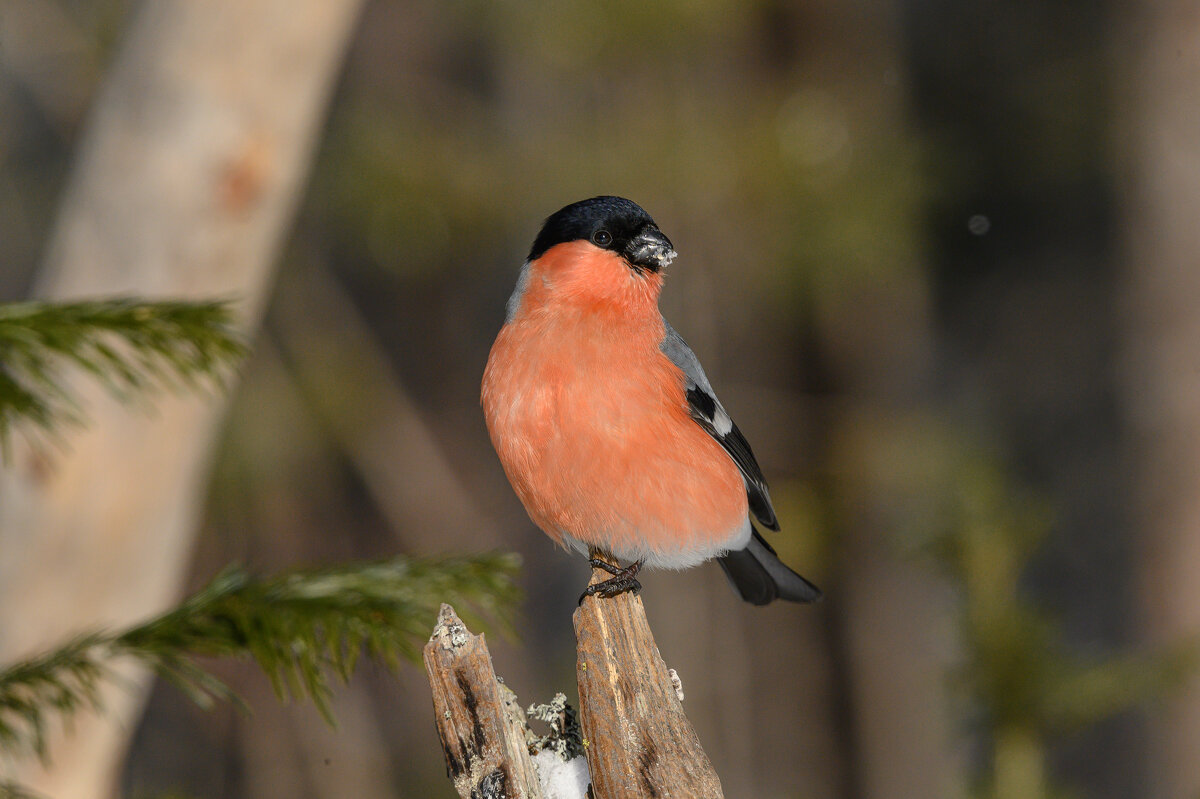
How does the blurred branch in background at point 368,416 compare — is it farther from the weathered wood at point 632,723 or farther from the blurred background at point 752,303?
the weathered wood at point 632,723

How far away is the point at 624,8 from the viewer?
20.3 ft

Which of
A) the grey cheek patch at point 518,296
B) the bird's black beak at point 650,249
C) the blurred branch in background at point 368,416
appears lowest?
the blurred branch in background at point 368,416

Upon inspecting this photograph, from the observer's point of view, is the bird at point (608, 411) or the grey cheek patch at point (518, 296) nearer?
the bird at point (608, 411)

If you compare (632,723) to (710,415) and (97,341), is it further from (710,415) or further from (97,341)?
(710,415)

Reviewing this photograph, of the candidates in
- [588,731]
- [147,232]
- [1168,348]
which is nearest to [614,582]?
[588,731]

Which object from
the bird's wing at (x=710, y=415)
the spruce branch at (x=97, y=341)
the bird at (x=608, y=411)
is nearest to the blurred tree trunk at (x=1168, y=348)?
the bird's wing at (x=710, y=415)

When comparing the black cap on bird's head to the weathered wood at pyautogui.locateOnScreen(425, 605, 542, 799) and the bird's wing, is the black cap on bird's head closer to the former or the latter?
the bird's wing

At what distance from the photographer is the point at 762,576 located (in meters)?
2.42

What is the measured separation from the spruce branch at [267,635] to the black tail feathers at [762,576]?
1003mm

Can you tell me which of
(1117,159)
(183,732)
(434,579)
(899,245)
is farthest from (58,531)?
(1117,159)

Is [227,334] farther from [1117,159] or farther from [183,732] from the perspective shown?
[183,732]

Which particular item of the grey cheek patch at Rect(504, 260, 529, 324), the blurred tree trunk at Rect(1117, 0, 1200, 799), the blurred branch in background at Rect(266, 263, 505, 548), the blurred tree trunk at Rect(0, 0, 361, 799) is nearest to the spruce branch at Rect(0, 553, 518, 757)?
the grey cheek patch at Rect(504, 260, 529, 324)

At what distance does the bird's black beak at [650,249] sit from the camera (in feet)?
6.56

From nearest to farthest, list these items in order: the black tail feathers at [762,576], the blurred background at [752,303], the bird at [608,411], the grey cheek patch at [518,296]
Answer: the bird at [608,411] < the grey cheek patch at [518,296] < the black tail feathers at [762,576] < the blurred background at [752,303]
